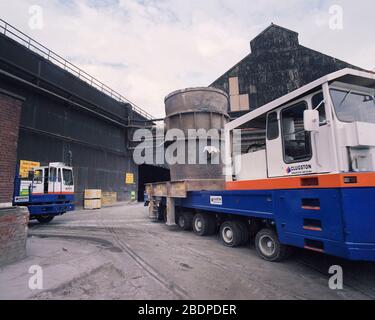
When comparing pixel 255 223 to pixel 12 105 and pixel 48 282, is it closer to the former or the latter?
pixel 48 282

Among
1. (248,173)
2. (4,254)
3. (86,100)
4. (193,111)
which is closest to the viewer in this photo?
(4,254)

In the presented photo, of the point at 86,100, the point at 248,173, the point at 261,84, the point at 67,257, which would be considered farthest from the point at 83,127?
the point at 261,84

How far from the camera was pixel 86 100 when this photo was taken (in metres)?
17.8

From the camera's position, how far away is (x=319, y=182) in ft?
12.4

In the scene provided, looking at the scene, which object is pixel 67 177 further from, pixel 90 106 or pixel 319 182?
pixel 319 182

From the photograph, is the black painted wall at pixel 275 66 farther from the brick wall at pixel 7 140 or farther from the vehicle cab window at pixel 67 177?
the brick wall at pixel 7 140

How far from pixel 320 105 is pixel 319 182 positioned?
134cm

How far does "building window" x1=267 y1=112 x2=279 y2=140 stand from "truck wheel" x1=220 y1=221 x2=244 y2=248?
100 inches

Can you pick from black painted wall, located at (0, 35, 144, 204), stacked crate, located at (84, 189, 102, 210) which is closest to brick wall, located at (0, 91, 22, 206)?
black painted wall, located at (0, 35, 144, 204)

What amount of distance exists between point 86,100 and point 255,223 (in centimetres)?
1620

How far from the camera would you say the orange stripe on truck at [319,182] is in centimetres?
340

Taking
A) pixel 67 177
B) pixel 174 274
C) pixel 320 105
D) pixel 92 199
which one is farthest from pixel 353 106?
pixel 92 199

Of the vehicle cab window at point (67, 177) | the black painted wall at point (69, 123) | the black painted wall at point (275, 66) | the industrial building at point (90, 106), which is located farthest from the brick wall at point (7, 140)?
the black painted wall at point (275, 66)
